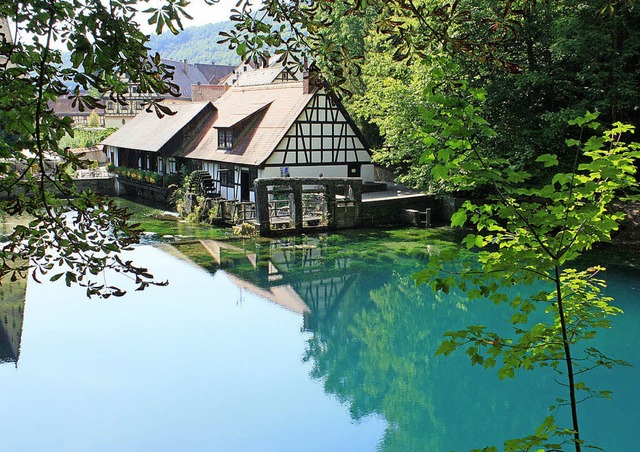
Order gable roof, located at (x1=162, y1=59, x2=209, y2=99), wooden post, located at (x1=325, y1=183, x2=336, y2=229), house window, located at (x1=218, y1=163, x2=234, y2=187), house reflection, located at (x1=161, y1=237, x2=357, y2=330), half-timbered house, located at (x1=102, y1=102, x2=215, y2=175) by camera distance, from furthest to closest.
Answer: gable roof, located at (x1=162, y1=59, x2=209, y2=99) < half-timbered house, located at (x1=102, y1=102, x2=215, y2=175) < house window, located at (x1=218, y1=163, x2=234, y2=187) < wooden post, located at (x1=325, y1=183, x2=336, y2=229) < house reflection, located at (x1=161, y1=237, x2=357, y2=330)

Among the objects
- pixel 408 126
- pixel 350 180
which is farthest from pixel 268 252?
pixel 408 126

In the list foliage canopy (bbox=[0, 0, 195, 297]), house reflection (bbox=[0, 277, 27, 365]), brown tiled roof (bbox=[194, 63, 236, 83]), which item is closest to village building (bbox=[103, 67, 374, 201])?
house reflection (bbox=[0, 277, 27, 365])

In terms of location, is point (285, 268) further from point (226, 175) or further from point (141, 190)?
point (141, 190)

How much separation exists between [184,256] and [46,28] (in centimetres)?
1501

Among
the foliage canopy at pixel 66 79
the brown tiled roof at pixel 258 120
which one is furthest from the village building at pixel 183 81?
the foliage canopy at pixel 66 79

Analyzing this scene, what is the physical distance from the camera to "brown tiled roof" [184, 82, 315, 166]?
74.5 feet

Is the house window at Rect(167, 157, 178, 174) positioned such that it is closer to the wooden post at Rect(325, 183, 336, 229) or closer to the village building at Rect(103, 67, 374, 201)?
the village building at Rect(103, 67, 374, 201)

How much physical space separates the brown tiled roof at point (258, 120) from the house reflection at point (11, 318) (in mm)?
9405

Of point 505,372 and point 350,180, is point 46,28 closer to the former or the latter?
point 505,372

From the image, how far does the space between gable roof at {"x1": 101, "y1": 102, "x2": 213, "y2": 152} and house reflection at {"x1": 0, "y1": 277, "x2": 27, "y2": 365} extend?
12.0 m

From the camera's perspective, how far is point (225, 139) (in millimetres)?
24641

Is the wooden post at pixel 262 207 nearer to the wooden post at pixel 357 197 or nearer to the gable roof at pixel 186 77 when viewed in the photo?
the wooden post at pixel 357 197

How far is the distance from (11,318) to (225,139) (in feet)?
43.8

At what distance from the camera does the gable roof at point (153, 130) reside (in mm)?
A: 27172
